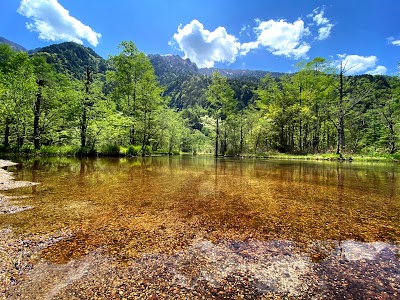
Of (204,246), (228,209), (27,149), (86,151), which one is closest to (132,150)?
(86,151)

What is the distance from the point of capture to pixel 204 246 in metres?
3.86

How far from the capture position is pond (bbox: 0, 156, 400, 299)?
2.69m

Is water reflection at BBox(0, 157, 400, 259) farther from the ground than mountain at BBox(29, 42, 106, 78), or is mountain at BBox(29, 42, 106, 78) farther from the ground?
mountain at BBox(29, 42, 106, 78)

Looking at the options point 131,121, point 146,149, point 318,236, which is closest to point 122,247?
point 318,236

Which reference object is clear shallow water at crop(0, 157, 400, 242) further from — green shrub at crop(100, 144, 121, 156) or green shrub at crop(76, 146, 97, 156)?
green shrub at crop(100, 144, 121, 156)

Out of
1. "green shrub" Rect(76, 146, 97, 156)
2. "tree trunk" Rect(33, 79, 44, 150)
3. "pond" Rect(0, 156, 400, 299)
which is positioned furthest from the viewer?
"green shrub" Rect(76, 146, 97, 156)

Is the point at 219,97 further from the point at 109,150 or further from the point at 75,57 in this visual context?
the point at 75,57

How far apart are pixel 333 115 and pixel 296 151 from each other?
7777 millimetres

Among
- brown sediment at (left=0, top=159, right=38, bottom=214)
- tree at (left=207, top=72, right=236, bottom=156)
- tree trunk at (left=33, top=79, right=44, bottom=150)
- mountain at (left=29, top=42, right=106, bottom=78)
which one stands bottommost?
brown sediment at (left=0, top=159, right=38, bottom=214)

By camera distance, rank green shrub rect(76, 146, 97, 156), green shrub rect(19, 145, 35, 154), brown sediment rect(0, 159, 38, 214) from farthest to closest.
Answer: green shrub rect(76, 146, 97, 156), green shrub rect(19, 145, 35, 154), brown sediment rect(0, 159, 38, 214)

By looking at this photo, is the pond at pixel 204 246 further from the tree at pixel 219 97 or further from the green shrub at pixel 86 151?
the tree at pixel 219 97

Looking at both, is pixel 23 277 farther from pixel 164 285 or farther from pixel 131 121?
pixel 131 121

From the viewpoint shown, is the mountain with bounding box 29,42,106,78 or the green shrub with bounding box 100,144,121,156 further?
the mountain with bounding box 29,42,106,78

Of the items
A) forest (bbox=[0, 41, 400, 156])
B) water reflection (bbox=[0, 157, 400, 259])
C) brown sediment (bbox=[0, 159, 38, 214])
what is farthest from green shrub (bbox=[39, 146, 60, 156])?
water reflection (bbox=[0, 157, 400, 259])
